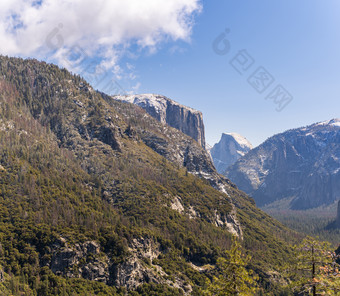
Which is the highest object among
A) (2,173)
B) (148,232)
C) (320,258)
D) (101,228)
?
(2,173)

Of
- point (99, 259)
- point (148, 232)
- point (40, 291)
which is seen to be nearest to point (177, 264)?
point (148, 232)

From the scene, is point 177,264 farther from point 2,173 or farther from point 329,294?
point 329,294

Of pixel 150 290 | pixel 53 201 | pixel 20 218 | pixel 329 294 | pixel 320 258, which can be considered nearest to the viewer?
pixel 329 294

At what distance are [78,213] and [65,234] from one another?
3373 centimetres

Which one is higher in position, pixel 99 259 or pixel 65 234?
pixel 65 234

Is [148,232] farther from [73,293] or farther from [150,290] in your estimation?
[73,293]

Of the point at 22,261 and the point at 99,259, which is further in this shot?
the point at 99,259

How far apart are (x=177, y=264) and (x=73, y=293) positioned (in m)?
78.5

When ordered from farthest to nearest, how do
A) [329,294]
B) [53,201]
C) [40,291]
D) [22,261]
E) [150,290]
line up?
[53,201] → [150,290] → [22,261] → [40,291] → [329,294]

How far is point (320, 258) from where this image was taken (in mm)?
29875

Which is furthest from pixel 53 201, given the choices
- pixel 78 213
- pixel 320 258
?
pixel 320 258

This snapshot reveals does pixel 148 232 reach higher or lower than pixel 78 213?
lower

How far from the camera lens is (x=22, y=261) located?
13212 cm

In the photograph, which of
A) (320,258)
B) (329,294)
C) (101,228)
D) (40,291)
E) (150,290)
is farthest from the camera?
(101,228)
